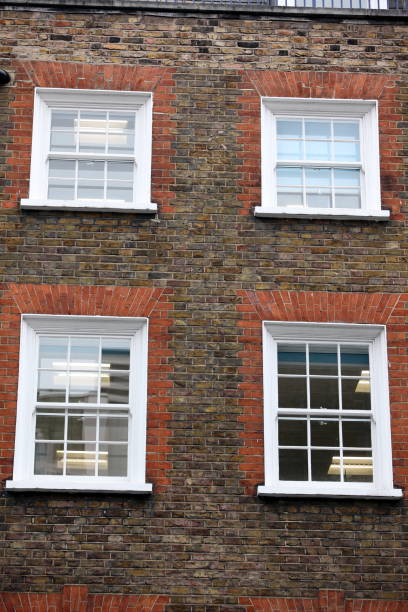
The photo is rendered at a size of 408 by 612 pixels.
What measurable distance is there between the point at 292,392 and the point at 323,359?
550 mm

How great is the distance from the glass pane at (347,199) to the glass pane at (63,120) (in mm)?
3402

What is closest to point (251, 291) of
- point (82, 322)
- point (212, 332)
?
point (212, 332)

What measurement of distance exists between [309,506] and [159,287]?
3.03 m

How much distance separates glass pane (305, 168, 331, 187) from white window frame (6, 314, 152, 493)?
110 inches

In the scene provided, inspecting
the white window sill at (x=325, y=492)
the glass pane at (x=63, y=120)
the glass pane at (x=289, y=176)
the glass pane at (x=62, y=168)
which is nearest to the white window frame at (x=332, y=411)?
the white window sill at (x=325, y=492)

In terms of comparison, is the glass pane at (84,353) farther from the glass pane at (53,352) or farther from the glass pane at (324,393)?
the glass pane at (324,393)

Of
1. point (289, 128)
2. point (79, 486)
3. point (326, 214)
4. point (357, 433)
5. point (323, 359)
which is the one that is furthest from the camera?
A: point (289, 128)

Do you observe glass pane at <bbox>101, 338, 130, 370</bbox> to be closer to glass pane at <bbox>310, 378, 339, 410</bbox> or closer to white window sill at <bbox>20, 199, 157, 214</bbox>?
white window sill at <bbox>20, 199, 157, 214</bbox>

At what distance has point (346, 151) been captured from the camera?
1267 cm

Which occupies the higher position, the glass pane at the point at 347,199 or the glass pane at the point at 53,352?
the glass pane at the point at 347,199

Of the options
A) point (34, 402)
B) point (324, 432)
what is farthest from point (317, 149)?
point (34, 402)

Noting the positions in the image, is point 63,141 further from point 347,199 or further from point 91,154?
point 347,199

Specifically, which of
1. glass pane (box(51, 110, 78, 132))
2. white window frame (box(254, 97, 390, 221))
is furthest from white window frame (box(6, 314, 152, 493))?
glass pane (box(51, 110, 78, 132))

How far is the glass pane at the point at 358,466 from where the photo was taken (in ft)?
37.6
